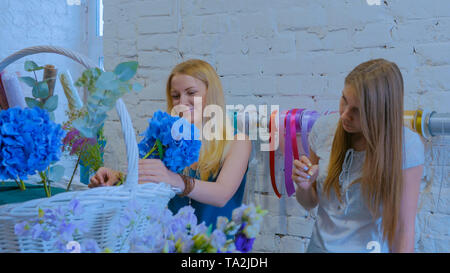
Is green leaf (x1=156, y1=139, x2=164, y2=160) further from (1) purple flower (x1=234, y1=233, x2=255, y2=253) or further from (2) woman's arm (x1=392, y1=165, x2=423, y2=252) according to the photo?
(2) woman's arm (x1=392, y1=165, x2=423, y2=252)

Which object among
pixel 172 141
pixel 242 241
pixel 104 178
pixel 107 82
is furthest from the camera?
pixel 104 178

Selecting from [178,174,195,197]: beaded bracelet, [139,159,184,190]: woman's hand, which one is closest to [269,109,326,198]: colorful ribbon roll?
[178,174,195,197]: beaded bracelet

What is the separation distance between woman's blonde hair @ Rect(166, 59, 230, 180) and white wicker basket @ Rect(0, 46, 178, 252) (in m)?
0.50

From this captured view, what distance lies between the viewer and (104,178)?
0.87 m

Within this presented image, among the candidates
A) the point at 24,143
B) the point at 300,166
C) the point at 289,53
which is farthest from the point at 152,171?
the point at 289,53

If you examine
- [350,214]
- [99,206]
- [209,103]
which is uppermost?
[209,103]

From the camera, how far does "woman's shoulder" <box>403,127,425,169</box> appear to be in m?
0.93

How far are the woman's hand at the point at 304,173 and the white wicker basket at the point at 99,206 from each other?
39 cm

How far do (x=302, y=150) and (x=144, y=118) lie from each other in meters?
0.56

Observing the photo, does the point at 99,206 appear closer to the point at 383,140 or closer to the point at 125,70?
the point at 125,70

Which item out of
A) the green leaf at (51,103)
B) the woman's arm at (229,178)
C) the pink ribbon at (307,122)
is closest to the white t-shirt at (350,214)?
the pink ribbon at (307,122)

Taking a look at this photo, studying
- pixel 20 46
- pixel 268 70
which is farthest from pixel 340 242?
pixel 20 46

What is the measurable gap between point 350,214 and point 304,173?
13 centimetres

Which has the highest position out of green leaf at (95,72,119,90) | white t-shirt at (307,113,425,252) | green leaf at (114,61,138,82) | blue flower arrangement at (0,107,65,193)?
green leaf at (114,61,138,82)
